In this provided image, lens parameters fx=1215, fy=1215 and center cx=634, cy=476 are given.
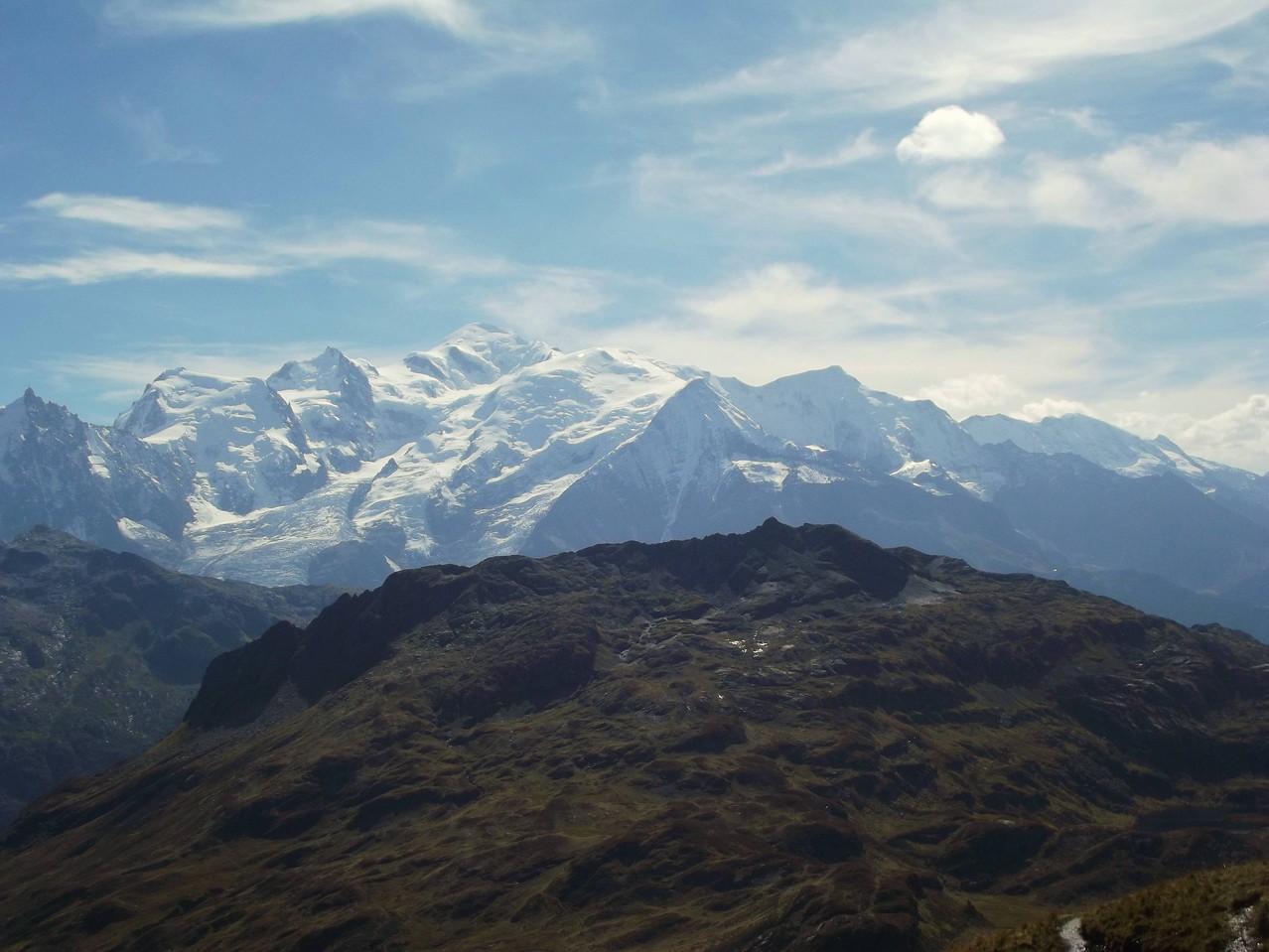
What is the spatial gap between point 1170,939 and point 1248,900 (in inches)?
230

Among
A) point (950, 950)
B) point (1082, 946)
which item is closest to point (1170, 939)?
point (1082, 946)

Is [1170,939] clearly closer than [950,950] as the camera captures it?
Yes

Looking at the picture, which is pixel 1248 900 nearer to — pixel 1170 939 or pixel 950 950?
pixel 1170 939

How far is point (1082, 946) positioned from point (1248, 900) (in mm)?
10669

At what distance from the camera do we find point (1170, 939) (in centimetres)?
7631

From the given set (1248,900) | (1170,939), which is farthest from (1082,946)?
(1248,900)

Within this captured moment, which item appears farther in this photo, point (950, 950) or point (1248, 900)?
point (950, 950)

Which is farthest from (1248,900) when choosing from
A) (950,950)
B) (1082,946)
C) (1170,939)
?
(950,950)

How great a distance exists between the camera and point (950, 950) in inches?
3563

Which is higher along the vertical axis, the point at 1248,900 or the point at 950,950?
the point at 1248,900

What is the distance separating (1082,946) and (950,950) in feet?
42.9

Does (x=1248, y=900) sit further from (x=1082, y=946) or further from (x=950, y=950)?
(x=950, y=950)

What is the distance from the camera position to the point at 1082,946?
7969 cm

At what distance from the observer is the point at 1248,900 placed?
7731cm
